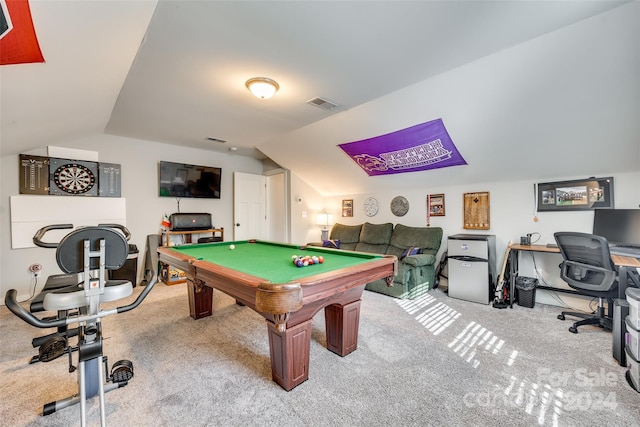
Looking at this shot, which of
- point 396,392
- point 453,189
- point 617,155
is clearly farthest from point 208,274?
point 617,155

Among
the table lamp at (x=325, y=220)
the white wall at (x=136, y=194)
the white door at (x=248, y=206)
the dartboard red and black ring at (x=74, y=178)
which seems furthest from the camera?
the table lamp at (x=325, y=220)

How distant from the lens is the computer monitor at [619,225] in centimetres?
276

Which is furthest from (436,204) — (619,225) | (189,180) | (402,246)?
(189,180)

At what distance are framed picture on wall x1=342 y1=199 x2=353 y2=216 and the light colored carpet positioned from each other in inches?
123

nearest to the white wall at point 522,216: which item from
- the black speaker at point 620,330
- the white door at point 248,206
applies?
the black speaker at point 620,330

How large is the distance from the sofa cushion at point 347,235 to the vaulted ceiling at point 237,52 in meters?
2.59

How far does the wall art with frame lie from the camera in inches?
120

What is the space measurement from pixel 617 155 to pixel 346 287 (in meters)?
3.41

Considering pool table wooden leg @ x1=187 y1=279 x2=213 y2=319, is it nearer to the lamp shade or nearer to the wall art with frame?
the lamp shade

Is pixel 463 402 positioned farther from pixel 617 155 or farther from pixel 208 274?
pixel 617 155

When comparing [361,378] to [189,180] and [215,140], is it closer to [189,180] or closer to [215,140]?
[215,140]

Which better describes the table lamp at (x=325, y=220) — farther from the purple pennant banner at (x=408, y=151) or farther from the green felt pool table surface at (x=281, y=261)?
the green felt pool table surface at (x=281, y=261)

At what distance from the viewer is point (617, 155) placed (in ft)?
9.26

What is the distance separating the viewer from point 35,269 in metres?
3.74
